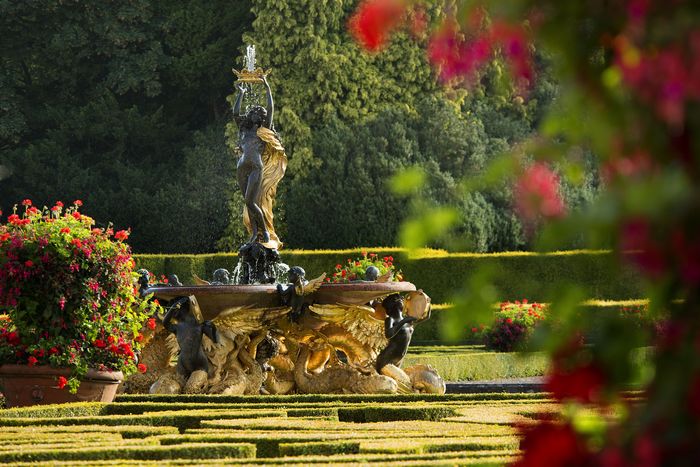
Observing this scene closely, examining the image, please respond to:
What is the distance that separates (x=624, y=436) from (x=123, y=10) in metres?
29.9

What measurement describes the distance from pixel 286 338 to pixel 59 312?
9.95ft

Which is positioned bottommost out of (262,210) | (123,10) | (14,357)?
(14,357)

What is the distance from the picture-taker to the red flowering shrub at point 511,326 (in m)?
19.1

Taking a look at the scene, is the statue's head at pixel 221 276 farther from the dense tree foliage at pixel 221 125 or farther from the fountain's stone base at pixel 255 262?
the dense tree foliage at pixel 221 125

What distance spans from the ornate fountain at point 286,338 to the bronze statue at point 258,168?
0.92 m

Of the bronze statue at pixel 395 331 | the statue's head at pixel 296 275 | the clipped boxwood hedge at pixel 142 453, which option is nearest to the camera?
the clipped boxwood hedge at pixel 142 453

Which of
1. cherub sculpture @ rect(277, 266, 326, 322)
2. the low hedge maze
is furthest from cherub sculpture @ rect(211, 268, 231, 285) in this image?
the low hedge maze

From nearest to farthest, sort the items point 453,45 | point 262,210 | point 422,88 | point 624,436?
point 624,436 < point 453,45 < point 262,210 < point 422,88

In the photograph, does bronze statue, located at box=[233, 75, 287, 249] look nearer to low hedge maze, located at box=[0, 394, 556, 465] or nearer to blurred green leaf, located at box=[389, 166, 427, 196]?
low hedge maze, located at box=[0, 394, 556, 465]

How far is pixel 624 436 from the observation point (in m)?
1.78

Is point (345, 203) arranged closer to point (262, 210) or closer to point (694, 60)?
point (262, 210)

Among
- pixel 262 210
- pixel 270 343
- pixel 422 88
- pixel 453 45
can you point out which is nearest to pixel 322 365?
pixel 270 343

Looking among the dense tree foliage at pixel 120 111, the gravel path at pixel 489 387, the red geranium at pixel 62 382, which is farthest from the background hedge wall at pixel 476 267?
the red geranium at pixel 62 382

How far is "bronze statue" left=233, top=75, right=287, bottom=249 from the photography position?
44.5 feet
